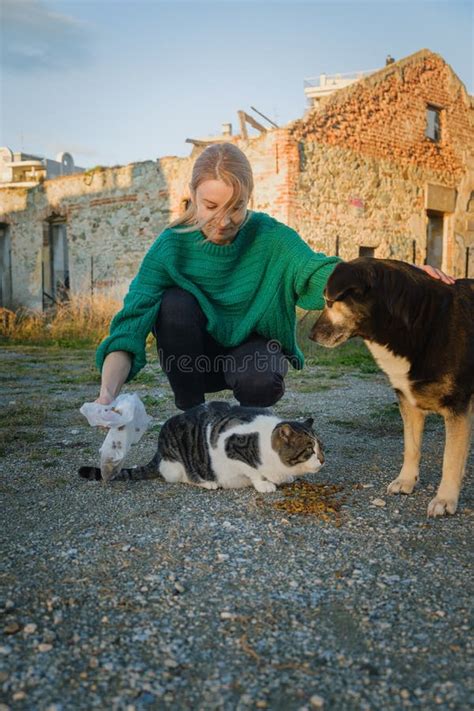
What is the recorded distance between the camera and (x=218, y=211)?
3324 millimetres

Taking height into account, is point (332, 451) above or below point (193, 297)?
below

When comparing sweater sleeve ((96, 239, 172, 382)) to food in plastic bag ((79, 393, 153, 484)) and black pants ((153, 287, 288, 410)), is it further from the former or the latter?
food in plastic bag ((79, 393, 153, 484))

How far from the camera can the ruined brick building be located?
41.4 feet

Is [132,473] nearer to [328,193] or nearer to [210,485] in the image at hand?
[210,485]

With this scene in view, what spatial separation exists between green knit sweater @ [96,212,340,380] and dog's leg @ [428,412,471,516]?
997 millimetres

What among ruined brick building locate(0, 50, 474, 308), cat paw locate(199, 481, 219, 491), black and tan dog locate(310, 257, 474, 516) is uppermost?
ruined brick building locate(0, 50, 474, 308)

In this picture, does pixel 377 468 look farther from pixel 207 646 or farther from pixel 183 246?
pixel 207 646

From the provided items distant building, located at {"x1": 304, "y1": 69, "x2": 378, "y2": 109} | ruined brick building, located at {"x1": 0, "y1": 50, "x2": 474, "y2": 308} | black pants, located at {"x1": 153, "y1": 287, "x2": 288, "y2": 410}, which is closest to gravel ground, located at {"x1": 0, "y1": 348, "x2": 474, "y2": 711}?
black pants, located at {"x1": 153, "y1": 287, "x2": 288, "y2": 410}

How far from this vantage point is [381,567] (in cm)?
229

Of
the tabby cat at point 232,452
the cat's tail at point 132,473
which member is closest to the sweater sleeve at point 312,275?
the tabby cat at point 232,452

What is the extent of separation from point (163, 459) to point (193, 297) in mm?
929

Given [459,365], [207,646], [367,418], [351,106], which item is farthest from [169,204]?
[207,646]

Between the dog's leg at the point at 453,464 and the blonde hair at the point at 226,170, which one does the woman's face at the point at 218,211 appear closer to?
the blonde hair at the point at 226,170

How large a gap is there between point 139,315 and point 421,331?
1452 mm
